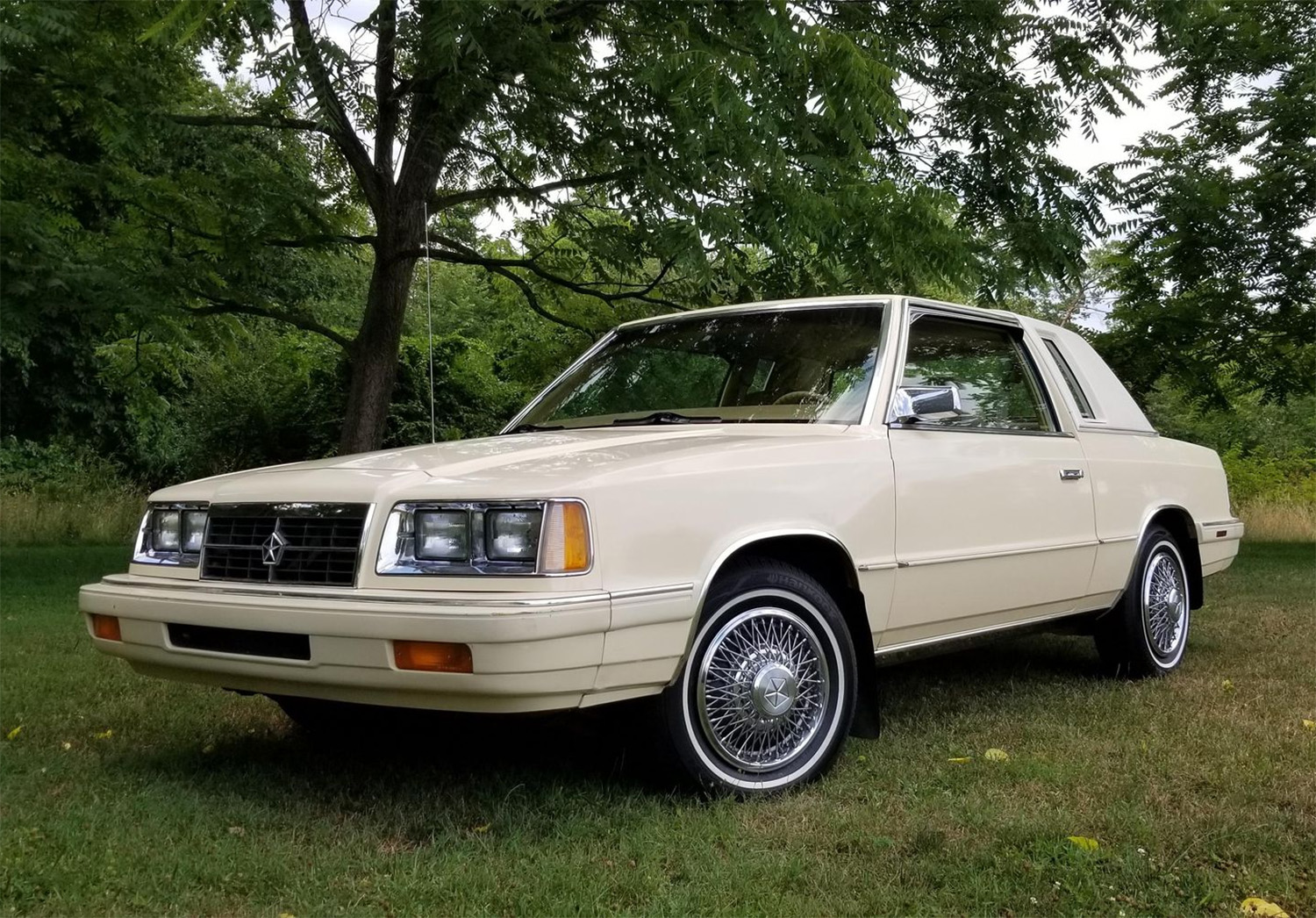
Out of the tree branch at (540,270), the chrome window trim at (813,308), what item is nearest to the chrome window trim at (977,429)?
the chrome window trim at (813,308)

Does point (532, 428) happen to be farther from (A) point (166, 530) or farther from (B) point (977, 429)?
(B) point (977, 429)

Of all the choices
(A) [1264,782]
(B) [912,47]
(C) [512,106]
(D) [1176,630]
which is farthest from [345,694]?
(B) [912,47]

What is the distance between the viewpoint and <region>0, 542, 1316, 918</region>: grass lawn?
2.85 meters

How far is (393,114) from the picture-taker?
8.66 metres

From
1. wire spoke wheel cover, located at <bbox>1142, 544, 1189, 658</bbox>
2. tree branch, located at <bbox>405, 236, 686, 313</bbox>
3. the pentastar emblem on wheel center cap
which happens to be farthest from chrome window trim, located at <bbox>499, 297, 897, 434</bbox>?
tree branch, located at <bbox>405, 236, 686, 313</bbox>

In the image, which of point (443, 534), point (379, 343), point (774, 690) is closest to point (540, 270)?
point (379, 343)

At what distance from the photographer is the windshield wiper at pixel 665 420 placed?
4398 mm

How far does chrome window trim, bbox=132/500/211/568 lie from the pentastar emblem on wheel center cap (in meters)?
1.76

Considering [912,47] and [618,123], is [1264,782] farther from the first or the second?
[912,47]

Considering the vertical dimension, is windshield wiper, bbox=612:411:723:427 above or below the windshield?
below

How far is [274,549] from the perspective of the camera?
3.52 m

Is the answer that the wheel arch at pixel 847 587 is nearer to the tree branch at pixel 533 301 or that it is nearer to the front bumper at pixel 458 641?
the front bumper at pixel 458 641

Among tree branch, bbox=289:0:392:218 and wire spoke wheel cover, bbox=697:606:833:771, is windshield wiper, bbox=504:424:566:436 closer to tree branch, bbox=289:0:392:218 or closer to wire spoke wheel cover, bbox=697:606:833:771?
wire spoke wheel cover, bbox=697:606:833:771

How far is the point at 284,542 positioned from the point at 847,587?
1.80 meters
